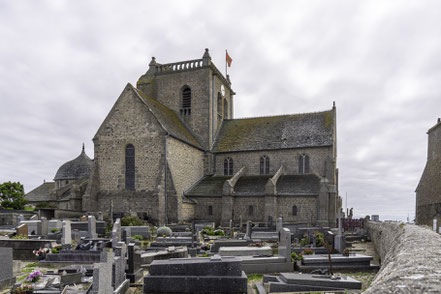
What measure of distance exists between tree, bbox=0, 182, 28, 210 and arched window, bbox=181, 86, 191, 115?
21454 mm

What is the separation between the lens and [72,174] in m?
46.3

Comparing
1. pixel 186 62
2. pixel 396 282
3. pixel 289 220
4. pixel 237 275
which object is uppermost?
pixel 186 62

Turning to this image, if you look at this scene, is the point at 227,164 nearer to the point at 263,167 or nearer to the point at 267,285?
the point at 263,167

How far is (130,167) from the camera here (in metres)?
29.9

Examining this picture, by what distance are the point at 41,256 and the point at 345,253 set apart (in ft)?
35.2

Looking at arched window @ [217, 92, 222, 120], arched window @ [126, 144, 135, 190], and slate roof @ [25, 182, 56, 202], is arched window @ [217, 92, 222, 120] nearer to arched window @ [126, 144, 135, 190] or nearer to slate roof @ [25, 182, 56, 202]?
arched window @ [126, 144, 135, 190]

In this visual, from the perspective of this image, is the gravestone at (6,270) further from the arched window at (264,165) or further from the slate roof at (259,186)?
the arched window at (264,165)

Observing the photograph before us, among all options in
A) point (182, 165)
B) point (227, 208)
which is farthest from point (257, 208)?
point (182, 165)

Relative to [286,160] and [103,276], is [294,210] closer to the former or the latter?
[286,160]

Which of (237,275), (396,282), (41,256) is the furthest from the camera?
(41,256)

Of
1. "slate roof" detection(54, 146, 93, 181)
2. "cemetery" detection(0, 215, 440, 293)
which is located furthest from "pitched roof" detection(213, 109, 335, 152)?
"slate roof" detection(54, 146, 93, 181)

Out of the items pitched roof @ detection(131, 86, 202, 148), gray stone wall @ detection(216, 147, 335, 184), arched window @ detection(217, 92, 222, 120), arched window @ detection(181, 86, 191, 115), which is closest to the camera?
pitched roof @ detection(131, 86, 202, 148)

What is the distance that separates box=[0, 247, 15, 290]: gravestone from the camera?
9.32 metres

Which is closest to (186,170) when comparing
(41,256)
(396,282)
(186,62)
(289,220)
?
(289,220)
